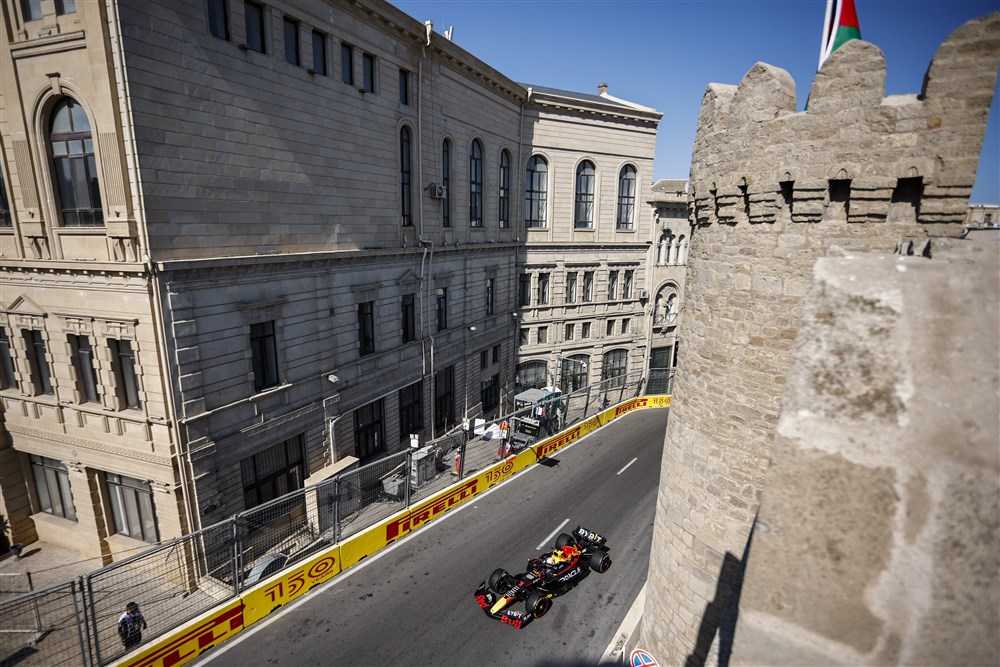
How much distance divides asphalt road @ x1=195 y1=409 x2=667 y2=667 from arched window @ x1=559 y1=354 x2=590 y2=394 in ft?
47.4

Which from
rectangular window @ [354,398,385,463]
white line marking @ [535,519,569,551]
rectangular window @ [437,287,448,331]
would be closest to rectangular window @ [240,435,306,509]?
rectangular window @ [354,398,385,463]

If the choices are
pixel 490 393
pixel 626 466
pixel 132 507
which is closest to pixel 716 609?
pixel 626 466

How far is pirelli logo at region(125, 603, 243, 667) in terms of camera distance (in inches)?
403

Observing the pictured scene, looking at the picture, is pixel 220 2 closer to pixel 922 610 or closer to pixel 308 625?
pixel 308 625

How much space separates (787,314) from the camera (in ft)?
21.2

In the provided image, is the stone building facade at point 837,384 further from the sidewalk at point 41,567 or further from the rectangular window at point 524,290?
the rectangular window at point 524,290

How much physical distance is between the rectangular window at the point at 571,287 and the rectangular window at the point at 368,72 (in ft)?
59.5

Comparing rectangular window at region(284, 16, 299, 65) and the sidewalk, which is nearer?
the sidewalk

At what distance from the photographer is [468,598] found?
1339 centimetres

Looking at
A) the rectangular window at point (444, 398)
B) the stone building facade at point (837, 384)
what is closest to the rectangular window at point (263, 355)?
the rectangular window at point (444, 398)

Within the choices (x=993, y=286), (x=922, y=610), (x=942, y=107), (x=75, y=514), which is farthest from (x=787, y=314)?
(x=75, y=514)

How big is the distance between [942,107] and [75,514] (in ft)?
76.0

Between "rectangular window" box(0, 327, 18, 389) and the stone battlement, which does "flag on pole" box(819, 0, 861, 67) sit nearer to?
the stone battlement

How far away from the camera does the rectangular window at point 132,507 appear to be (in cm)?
1455
